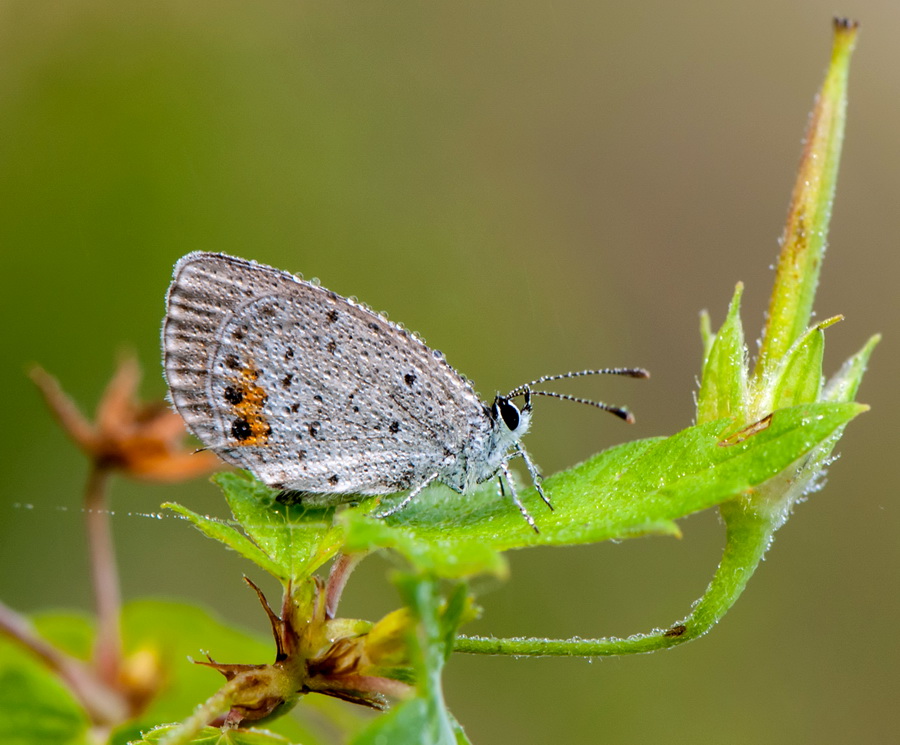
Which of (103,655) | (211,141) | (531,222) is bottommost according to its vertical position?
(103,655)

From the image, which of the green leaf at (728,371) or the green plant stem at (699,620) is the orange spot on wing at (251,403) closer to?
the green plant stem at (699,620)

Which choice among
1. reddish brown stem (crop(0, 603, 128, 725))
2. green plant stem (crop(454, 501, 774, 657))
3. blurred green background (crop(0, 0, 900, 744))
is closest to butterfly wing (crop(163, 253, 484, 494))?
reddish brown stem (crop(0, 603, 128, 725))

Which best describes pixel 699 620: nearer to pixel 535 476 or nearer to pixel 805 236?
pixel 535 476

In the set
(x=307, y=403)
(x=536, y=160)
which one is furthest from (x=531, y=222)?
(x=307, y=403)

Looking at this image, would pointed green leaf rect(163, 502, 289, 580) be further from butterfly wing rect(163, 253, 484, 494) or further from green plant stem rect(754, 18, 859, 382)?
green plant stem rect(754, 18, 859, 382)

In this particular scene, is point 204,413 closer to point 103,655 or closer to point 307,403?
point 307,403

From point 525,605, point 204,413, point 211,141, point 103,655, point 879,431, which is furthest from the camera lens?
point 211,141

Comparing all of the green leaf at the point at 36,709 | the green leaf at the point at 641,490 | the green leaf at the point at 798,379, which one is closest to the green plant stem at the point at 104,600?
the green leaf at the point at 36,709
